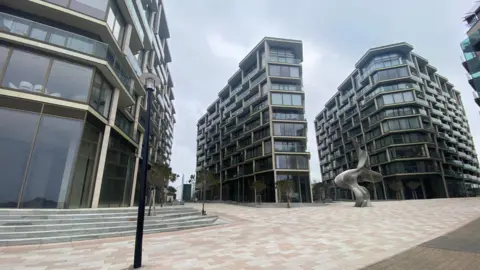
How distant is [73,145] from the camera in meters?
13.0

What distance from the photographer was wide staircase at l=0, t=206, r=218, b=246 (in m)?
7.89

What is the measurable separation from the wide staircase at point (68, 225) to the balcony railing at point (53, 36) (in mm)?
9530

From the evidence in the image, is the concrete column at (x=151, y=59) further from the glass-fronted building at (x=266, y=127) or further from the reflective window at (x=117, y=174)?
the glass-fronted building at (x=266, y=127)

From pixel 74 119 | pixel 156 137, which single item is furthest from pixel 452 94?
pixel 74 119

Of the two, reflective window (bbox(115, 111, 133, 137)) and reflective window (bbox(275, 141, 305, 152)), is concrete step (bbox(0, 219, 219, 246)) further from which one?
reflective window (bbox(275, 141, 305, 152))

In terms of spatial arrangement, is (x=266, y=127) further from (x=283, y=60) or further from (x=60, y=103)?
(x=60, y=103)

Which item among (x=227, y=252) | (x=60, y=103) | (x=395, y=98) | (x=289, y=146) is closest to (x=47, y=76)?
(x=60, y=103)

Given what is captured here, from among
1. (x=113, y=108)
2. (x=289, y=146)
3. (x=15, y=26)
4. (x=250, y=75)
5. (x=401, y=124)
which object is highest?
(x=250, y=75)

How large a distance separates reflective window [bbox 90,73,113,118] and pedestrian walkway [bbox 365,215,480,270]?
16308 mm

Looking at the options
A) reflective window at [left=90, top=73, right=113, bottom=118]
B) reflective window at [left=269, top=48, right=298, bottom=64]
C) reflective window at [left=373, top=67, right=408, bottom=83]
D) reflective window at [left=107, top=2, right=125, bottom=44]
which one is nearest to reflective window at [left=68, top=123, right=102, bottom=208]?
reflective window at [left=90, top=73, right=113, bottom=118]

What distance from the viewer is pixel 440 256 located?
5.84 m

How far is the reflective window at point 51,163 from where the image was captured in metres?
11.5

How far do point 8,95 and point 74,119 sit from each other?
3.00 metres

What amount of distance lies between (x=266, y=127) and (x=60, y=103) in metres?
34.8
